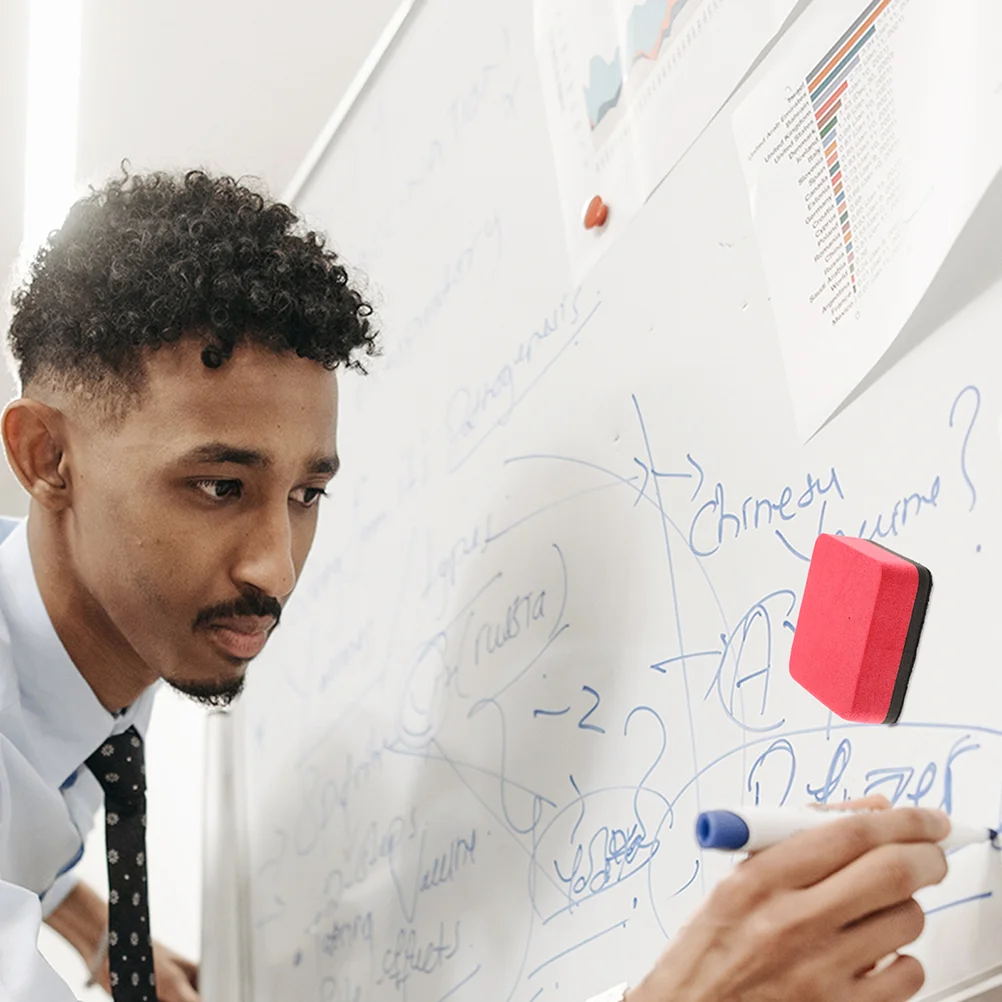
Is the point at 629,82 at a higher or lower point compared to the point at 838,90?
higher

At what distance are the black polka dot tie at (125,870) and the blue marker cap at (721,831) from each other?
0.69 metres

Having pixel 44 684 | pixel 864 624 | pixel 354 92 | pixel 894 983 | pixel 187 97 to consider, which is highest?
pixel 187 97

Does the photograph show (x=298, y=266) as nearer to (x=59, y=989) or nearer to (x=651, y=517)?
(x=651, y=517)

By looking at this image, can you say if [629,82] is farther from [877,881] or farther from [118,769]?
[118,769]

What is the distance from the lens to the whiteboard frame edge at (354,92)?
0.96 metres

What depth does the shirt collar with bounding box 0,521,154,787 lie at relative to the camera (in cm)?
82

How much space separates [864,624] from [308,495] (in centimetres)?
46

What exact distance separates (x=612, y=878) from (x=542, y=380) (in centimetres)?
29

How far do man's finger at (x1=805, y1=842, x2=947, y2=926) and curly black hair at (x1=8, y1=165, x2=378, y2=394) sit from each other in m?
0.49

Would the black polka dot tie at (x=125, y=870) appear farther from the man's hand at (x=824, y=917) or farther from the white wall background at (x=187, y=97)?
the man's hand at (x=824, y=917)

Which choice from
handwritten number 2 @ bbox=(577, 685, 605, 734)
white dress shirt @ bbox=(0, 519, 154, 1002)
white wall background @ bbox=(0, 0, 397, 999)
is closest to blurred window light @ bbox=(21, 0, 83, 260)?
white wall background @ bbox=(0, 0, 397, 999)

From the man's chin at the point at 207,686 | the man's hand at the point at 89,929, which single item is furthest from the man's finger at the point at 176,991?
the man's chin at the point at 207,686

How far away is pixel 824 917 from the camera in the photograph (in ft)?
1.19

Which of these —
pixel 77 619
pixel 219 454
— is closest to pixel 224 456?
pixel 219 454
